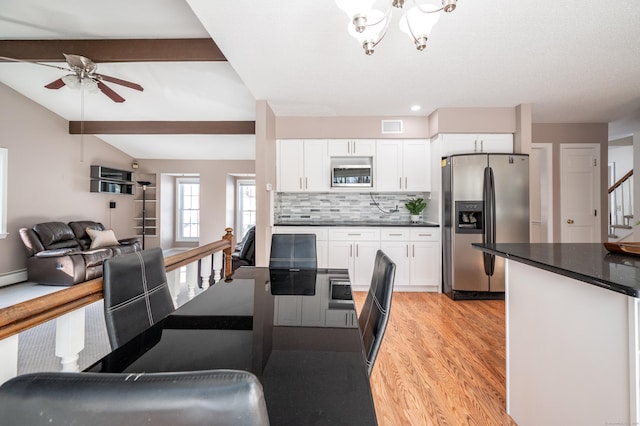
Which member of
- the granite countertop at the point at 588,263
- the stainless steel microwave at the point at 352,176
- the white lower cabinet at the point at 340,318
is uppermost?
the stainless steel microwave at the point at 352,176

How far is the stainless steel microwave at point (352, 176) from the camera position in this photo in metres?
4.32

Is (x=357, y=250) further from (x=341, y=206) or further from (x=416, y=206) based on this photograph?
(x=416, y=206)

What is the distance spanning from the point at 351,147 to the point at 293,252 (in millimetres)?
2506

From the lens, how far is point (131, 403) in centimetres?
31

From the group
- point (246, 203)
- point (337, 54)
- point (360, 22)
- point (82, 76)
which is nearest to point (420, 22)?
point (360, 22)

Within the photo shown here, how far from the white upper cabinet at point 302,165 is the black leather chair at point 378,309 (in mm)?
3144

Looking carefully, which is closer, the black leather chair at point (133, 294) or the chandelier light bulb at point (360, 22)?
the black leather chair at point (133, 294)

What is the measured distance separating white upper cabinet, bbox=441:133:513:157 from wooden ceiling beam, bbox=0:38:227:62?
9.74 feet

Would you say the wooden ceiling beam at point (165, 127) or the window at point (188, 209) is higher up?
the wooden ceiling beam at point (165, 127)

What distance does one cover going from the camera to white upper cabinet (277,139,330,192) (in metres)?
4.30

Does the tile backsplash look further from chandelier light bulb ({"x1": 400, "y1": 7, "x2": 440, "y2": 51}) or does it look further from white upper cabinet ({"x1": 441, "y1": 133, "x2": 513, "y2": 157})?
chandelier light bulb ({"x1": 400, "y1": 7, "x2": 440, "y2": 51})

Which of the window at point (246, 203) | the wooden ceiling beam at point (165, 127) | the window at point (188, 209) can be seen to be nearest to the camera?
the wooden ceiling beam at point (165, 127)

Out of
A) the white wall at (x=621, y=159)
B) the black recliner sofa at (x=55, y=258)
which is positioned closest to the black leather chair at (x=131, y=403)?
the black recliner sofa at (x=55, y=258)

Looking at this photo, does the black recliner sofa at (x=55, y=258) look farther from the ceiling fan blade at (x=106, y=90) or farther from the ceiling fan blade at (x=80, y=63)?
the ceiling fan blade at (x=80, y=63)
